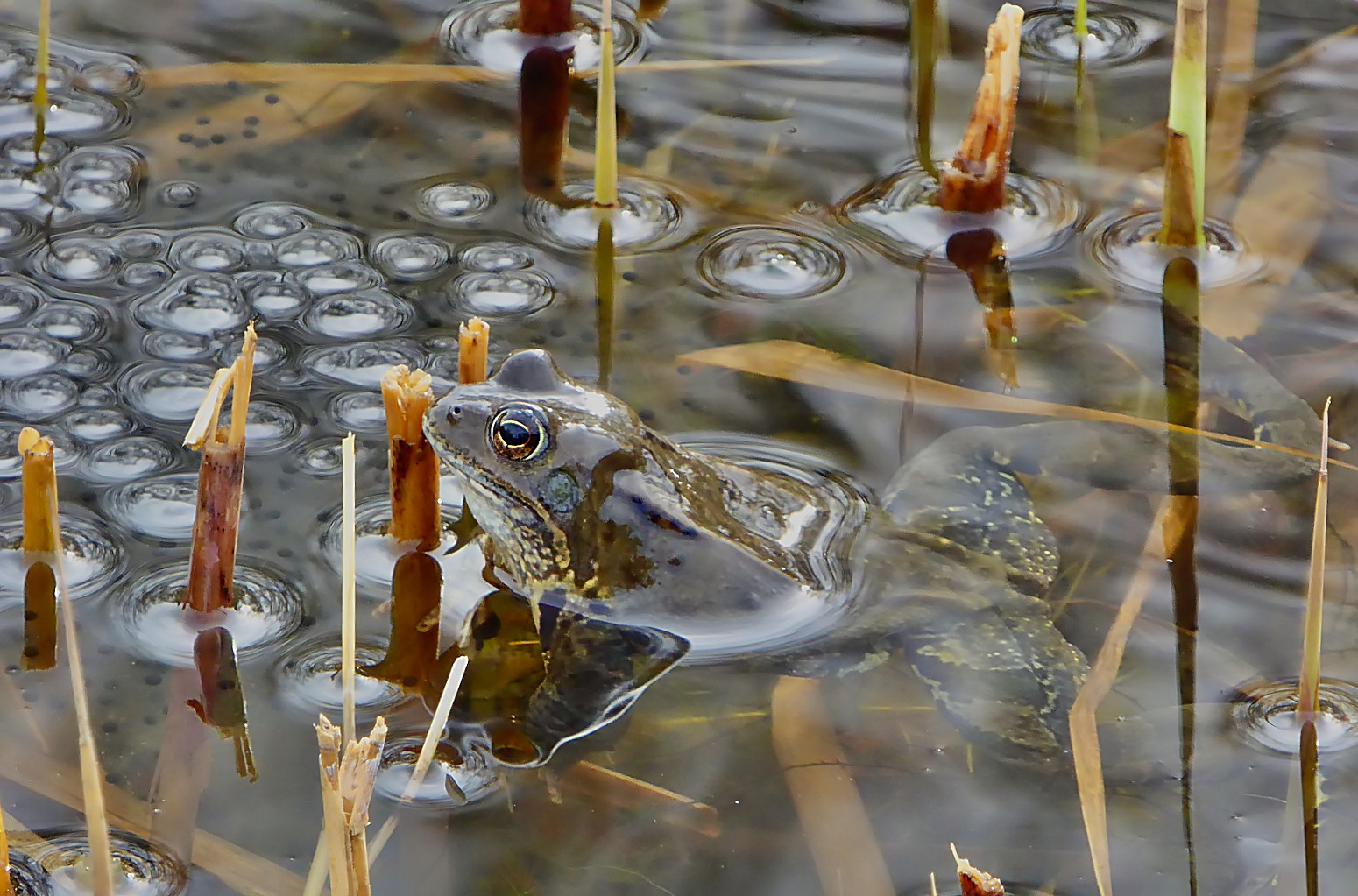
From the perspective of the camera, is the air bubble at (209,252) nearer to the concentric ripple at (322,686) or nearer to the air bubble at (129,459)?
the air bubble at (129,459)

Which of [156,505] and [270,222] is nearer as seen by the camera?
[156,505]

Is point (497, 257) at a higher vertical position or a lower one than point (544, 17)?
lower

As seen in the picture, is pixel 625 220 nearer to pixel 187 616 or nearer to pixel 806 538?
pixel 806 538

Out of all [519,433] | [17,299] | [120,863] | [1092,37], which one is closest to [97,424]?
[17,299]

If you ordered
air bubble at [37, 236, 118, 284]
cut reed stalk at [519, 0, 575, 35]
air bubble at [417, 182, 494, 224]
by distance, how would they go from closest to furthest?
air bubble at [37, 236, 118, 284] < air bubble at [417, 182, 494, 224] < cut reed stalk at [519, 0, 575, 35]

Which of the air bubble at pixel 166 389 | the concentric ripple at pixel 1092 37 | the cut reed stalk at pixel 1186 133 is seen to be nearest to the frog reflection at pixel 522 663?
the air bubble at pixel 166 389

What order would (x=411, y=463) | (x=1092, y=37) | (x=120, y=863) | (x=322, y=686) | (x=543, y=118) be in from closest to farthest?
1. (x=120, y=863)
2. (x=322, y=686)
3. (x=411, y=463)
4. (x=543, y=118)
5. (x=1092, y=37)

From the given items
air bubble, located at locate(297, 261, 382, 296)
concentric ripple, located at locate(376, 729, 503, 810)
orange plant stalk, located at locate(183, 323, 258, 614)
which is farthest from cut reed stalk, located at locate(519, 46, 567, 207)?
concentric ripple, located at locate(376, 729, 503, 810)

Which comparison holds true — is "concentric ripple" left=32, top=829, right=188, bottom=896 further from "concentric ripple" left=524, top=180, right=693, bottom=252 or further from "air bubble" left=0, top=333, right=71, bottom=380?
"concentric ripple" left=524, top=180, right=693, bottom=252
